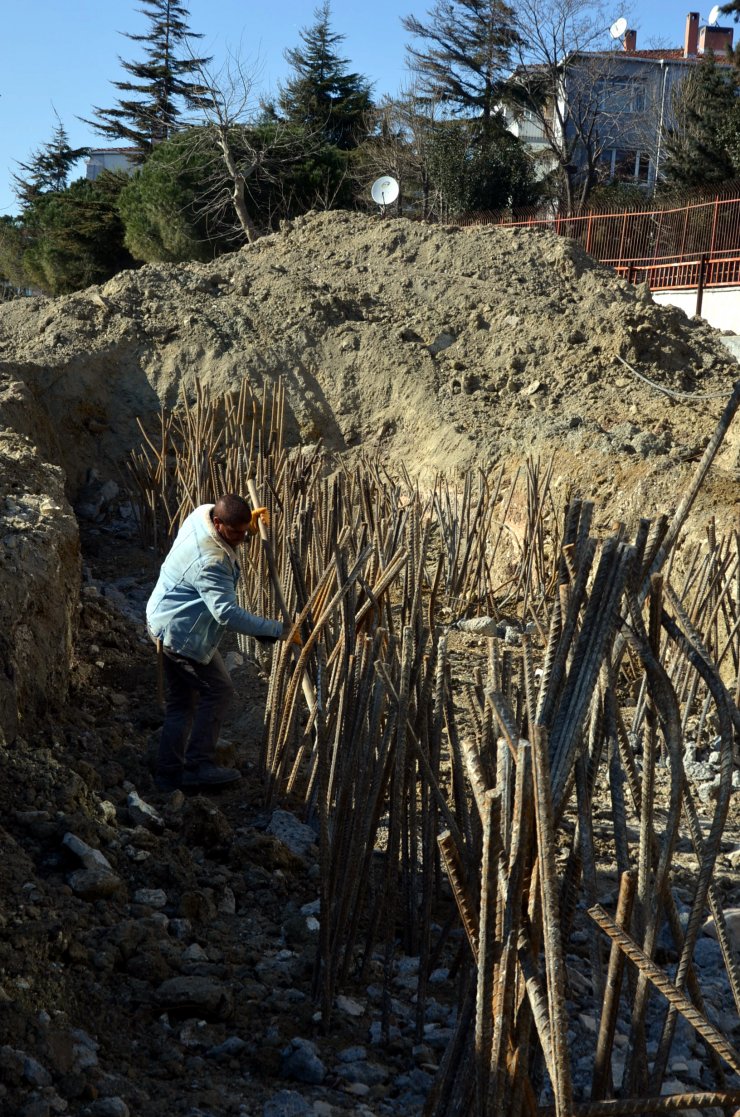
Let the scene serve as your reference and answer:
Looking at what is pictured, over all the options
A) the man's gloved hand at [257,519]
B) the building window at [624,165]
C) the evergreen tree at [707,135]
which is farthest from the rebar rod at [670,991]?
the building window at [624,165]

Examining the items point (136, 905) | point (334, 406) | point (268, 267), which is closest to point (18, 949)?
point (136, 905)

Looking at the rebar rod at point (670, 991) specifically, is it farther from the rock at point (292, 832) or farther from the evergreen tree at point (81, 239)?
the evergreen tree at point (81, 239)

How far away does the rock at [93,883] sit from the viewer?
3.00 m

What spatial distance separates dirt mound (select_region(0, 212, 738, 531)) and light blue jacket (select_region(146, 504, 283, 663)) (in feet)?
14.9

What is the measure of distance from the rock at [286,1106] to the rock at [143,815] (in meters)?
1.44

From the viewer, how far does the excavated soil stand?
2.50 metres

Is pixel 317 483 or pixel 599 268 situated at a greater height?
pixel 599 268

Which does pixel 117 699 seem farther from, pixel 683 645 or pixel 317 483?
pixel 683 645

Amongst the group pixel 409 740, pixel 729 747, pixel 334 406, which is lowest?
pixel 409 740

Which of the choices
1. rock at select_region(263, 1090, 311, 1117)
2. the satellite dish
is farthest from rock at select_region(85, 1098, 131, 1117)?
the satellite dish

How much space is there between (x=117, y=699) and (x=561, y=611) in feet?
12.0

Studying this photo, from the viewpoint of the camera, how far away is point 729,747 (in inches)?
72.9

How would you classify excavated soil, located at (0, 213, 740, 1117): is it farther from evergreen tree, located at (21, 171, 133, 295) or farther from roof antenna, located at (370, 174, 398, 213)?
evergreen tree, located at (21, 171, 133, 295)

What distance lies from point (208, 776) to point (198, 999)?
1.56 m
